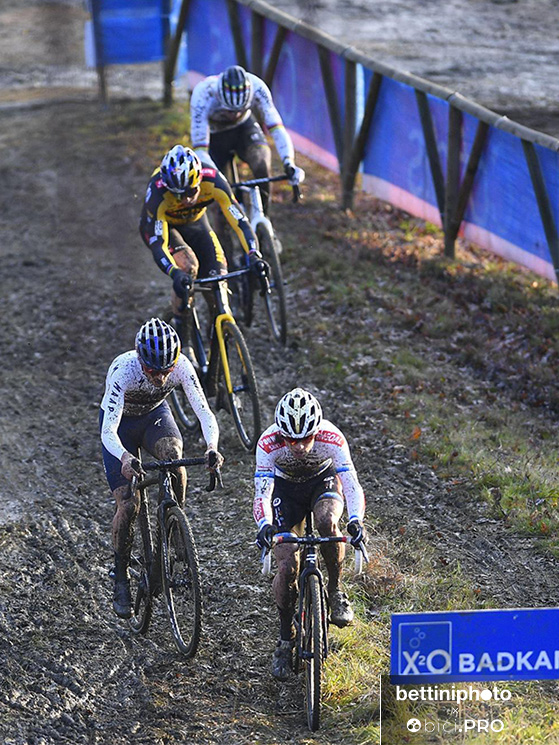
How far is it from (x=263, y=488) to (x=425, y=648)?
A: 5.49 feet

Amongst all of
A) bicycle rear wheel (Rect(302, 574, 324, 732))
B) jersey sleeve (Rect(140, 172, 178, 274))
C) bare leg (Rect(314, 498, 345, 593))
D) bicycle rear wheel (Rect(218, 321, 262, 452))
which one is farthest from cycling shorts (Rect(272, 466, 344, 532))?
jersey sleeve (Rect(140, 172, 178, 274))

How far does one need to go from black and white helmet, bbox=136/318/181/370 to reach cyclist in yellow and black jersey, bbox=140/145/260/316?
1935mm

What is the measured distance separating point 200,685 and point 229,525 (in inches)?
80.1

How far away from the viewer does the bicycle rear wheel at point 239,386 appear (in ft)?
30.5

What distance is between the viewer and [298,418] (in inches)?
267

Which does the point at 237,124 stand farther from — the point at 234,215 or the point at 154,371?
the point at 154,371

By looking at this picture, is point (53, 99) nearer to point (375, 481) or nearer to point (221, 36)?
point (221, 36)

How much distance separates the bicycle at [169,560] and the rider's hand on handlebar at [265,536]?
50cm

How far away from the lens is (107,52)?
1966 cm

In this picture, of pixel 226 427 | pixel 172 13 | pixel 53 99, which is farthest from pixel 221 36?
pixel 226 427

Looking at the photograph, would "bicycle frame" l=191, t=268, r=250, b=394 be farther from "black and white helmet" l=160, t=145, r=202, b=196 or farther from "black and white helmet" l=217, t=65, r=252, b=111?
"black and white helmet" l=217, t=65, r=252, b=111

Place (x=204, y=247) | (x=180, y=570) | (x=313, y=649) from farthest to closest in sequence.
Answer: (x=204, y=247) → (x=180, y=570) → (x=313, y=649)

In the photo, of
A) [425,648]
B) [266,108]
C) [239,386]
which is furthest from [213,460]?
[266,108]

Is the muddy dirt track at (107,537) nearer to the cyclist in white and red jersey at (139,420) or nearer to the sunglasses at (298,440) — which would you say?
the cyclist in white and red jersey at (139,420)
